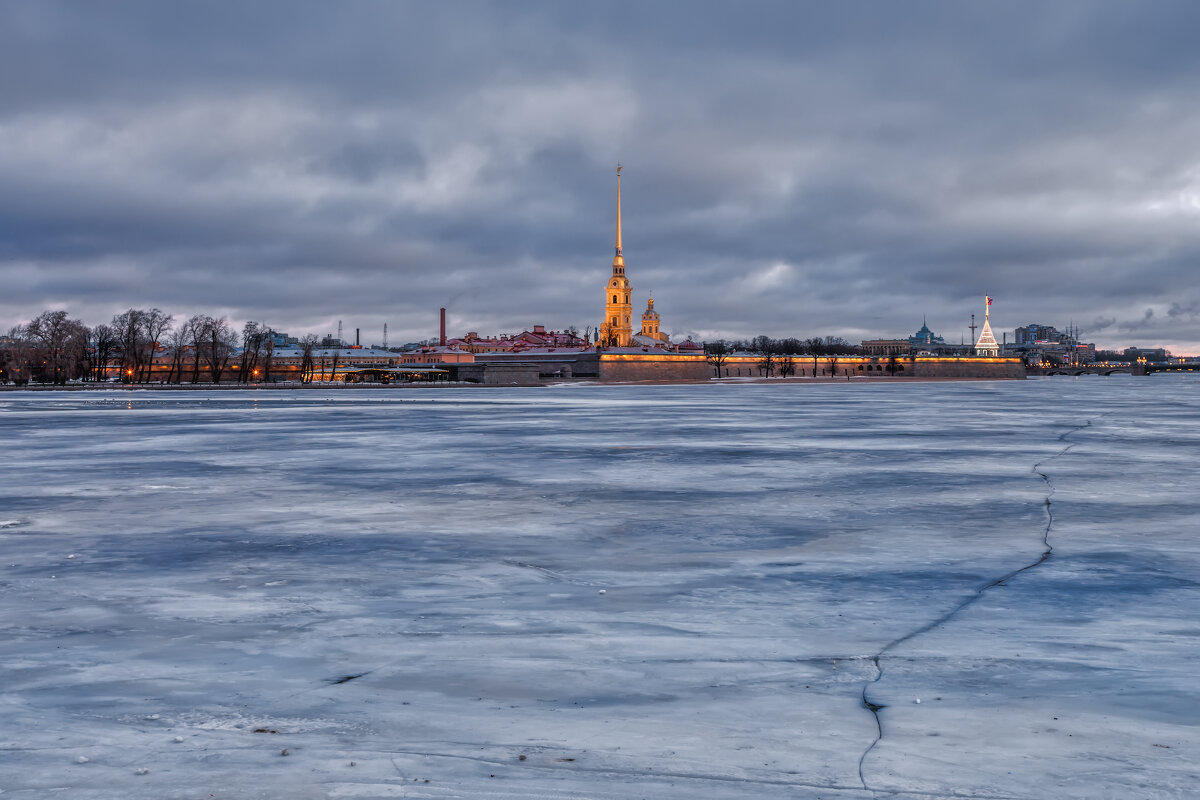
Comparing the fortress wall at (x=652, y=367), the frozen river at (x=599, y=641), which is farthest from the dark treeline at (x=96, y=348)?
the frozen river at (x=599, y=641)

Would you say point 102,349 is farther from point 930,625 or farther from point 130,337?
point 930,625

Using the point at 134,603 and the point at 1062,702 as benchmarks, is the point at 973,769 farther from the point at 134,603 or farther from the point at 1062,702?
the point at 134,603

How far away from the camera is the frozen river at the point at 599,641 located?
178 inches

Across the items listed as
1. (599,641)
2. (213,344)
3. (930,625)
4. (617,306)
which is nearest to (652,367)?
(617,306)

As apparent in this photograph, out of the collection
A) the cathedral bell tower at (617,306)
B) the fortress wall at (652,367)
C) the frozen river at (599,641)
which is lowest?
the frozen river at (599,641)

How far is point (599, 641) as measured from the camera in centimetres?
666

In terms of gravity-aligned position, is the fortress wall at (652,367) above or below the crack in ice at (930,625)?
above

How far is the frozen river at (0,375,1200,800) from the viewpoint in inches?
178

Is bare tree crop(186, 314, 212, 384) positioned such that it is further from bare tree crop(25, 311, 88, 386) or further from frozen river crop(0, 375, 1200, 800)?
frozen river crop(0, 375, 1200, 800)

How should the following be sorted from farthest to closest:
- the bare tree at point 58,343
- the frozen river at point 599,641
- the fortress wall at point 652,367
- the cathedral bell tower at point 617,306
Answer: the cathedral bell tower at point 617,306
the fortress wall at point 652,367
the bare tree at point 58,343
the frozen river at point 599,641

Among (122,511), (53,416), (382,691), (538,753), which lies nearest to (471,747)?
(538,753)

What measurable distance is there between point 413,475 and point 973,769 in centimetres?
1415

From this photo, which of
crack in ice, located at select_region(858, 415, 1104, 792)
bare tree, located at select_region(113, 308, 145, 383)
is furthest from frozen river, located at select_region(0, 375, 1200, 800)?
bare tree, located at select_region(113, 308, 145, 383)

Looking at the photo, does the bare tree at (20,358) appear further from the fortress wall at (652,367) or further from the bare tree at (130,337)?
the fortress wall at (652,367)
